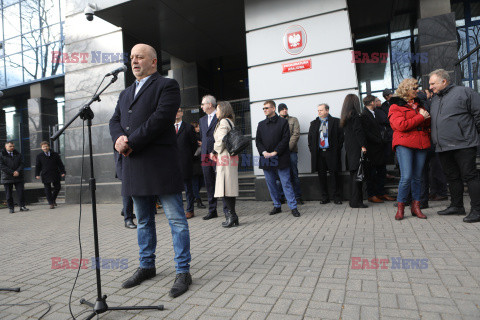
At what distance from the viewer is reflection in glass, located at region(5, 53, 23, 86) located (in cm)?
1836

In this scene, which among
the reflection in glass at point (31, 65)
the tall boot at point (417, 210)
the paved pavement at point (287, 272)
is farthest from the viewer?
the reflection in glass at point (31, 65)

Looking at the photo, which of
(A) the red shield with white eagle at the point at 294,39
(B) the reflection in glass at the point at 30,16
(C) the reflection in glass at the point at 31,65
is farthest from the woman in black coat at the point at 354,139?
(B) the reflection in glass at the point at 30,16

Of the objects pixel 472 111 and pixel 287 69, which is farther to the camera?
pixel 287 69

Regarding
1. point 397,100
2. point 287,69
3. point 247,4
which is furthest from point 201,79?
point 397,100

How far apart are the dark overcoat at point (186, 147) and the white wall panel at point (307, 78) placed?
212 centimetres

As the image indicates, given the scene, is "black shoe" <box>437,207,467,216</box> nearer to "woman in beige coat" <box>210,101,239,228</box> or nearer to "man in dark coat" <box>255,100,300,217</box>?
"man in dark coat" <box>255,100,300,217</box>

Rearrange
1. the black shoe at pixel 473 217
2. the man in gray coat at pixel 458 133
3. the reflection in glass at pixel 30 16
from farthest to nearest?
the reflection in glass at pixel 30 16, the man in gray coat at pixel 458 133, the black shoe at pixel 473 217

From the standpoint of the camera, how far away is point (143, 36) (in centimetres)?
1002

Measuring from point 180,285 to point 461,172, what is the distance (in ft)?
14.3

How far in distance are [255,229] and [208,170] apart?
5.66 ft

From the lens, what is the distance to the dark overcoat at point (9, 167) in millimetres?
9516

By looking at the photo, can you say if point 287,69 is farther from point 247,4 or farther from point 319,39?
point 247,4

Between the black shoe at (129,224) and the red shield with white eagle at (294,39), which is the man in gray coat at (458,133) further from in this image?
the black shoe at (129,224)

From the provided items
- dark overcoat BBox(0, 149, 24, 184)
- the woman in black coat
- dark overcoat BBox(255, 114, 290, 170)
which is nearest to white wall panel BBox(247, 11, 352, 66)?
the woman in black coat
